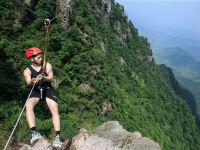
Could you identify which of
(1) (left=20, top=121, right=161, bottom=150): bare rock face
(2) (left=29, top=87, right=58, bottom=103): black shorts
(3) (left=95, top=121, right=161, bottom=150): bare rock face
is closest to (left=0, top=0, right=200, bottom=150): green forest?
(3) (left=95, top=121, right=161, bottom=150): bare rock face

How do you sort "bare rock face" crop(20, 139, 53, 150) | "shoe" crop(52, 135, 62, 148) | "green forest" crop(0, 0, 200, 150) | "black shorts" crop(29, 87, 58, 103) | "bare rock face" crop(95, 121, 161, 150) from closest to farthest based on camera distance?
"bare rock face" crop(20, 139, 53, 150) < "shoe" crop(52, 135, 62, 148) < "black shorts" crop(29, 87, 58, 103) < "bare rock face" crop(95, 121, 161, 150) < "green forest" crop(0, 0, 200, 150)

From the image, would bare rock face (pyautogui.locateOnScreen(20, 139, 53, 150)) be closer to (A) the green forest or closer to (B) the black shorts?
(B) the black shorts

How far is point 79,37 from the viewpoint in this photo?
5916 cm

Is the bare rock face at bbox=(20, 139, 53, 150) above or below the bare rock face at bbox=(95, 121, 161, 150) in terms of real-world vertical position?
above

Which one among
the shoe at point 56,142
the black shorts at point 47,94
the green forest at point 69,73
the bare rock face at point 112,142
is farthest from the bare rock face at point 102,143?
the green forest at point 69,73

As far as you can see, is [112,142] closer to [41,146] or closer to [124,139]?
[124,139]

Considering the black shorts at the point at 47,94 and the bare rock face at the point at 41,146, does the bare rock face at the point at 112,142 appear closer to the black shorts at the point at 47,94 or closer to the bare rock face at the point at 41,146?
the bare rock face at the point at 41,146

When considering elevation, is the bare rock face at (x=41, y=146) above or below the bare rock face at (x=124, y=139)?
above

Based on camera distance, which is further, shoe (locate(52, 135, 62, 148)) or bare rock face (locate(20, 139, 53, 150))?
shoe (locate(52, 135, 62, 148))

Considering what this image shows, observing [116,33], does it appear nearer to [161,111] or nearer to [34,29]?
[161,111]

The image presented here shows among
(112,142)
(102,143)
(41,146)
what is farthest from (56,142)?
(112,142)

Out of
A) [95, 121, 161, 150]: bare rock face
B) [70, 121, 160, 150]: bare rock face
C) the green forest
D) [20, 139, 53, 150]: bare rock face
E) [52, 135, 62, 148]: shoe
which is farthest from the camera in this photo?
the green forest

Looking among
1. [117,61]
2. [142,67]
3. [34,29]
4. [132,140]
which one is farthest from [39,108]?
[142,67]

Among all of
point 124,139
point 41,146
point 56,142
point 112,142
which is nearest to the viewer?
point 41,146
